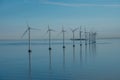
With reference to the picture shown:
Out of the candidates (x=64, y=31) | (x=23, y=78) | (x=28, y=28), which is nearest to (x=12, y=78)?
(x=23, y=78)

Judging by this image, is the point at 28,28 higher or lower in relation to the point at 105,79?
higher

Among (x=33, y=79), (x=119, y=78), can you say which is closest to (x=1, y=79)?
(x=33, y=79)

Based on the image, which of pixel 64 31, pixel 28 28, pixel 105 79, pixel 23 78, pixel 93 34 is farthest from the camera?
pixel 93 34

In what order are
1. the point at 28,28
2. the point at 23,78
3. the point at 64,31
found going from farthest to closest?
the point at 64,31
the point at 28,28
the point at 23,78

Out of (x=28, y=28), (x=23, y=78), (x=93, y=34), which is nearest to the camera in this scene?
(x=23, y=78)

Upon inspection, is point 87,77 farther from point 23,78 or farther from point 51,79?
point 23,78

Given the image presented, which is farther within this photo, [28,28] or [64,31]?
[64,31]

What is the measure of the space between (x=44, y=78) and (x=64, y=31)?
209ft

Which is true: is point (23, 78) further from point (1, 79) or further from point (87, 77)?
point (87, 77)

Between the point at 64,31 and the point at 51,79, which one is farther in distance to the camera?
the point at 64,31

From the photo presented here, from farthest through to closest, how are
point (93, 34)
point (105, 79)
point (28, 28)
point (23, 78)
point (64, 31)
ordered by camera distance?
point (93, 34)
point (64, 31)
point (28, 28)
point (23, 78)
point (105, 79)

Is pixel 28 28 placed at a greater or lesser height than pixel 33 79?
greater

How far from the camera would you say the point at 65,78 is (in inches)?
713

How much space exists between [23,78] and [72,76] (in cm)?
349
